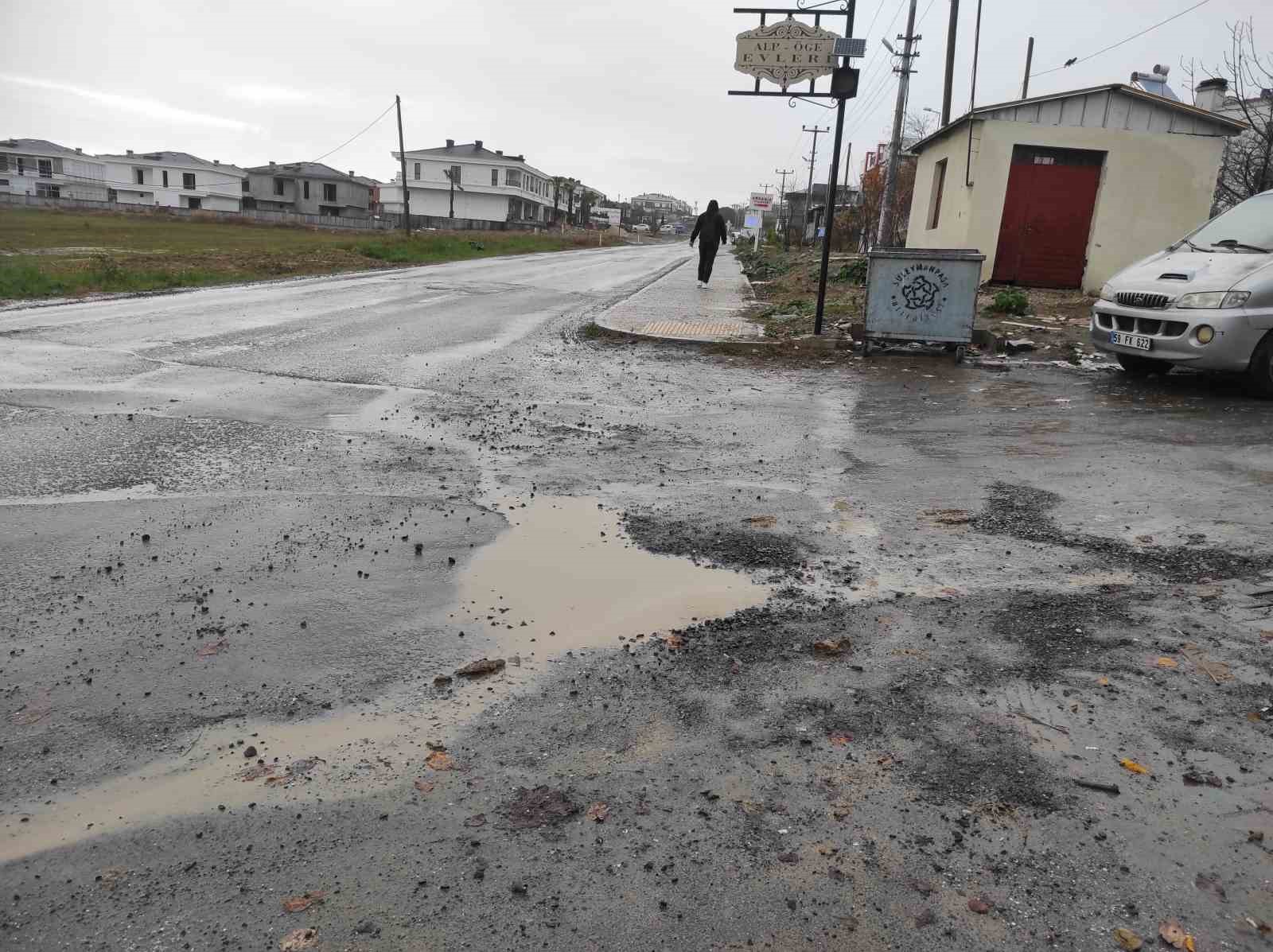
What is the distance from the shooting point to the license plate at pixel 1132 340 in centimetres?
898

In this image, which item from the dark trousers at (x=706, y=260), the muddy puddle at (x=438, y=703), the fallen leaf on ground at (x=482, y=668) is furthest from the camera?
the dark trousers at (x=706, y=260)

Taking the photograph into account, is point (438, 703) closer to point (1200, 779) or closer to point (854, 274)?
point (1200, 779)

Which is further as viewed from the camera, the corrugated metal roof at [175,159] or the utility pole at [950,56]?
the corrugated metal roof at [175,159]

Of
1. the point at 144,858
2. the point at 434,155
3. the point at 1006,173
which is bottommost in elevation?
the point at 144,858

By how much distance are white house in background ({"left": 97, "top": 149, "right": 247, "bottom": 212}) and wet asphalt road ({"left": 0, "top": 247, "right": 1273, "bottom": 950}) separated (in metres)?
105

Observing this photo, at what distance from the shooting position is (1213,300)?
8.57m

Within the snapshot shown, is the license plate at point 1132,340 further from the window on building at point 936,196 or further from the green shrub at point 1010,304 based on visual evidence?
the window on building at point 936,196

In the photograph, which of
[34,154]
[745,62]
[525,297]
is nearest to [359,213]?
[34,154]

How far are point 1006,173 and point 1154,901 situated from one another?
1690 cm

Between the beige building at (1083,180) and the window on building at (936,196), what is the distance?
7.51ft

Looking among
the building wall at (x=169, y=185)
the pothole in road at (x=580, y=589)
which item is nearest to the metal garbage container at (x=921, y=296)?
the pothole in road at (x=580, y=589)

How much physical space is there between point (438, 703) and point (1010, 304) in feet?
44.0

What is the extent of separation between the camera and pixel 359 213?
96125 millimetres

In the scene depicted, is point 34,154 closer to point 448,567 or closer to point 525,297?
point 525,297
